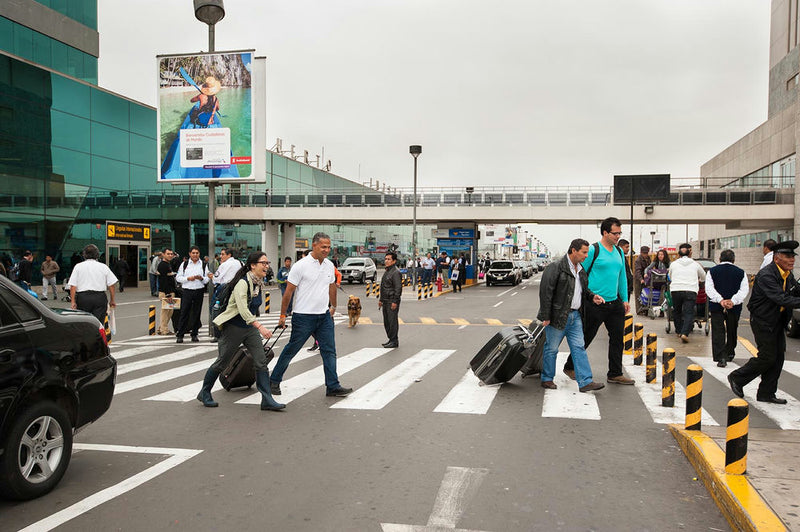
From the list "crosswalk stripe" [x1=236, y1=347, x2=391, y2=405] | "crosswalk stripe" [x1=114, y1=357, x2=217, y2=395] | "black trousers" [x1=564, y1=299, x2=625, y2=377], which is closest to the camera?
"crosswalk stripe" [x1=236, y1=347, x2=391, y2=405]

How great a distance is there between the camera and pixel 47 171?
29.1m

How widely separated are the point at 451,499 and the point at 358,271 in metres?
36.2

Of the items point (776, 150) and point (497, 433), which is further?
point (776, 150)

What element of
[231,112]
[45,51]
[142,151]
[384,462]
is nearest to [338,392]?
[384,462]

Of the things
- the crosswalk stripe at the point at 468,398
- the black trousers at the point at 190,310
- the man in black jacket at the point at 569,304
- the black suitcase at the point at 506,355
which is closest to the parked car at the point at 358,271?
the black trousers at the point at 190,310

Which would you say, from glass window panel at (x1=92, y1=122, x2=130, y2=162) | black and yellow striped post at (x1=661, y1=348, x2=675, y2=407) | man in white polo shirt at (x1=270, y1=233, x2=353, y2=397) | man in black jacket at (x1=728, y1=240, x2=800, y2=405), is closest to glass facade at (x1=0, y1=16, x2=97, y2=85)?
glass window panel at (x1=92, y1=122, x2=130, y2=162)

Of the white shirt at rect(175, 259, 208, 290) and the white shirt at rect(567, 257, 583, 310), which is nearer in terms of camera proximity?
the white shirt at rect(567, 257, 583, 310)

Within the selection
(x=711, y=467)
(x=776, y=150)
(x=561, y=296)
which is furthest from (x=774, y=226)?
(x=711, y=467)

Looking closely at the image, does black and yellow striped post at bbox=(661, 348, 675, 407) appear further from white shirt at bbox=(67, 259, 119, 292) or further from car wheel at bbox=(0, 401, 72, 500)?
white shirt at bbox=(67, 259, 119, 292)

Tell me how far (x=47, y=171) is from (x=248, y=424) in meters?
28.1

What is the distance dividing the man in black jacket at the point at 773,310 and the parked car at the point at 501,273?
105 ft

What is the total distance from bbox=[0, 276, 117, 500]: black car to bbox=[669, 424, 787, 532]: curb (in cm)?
444

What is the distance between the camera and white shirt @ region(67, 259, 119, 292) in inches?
397

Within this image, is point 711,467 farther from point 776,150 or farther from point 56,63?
point 776,150
